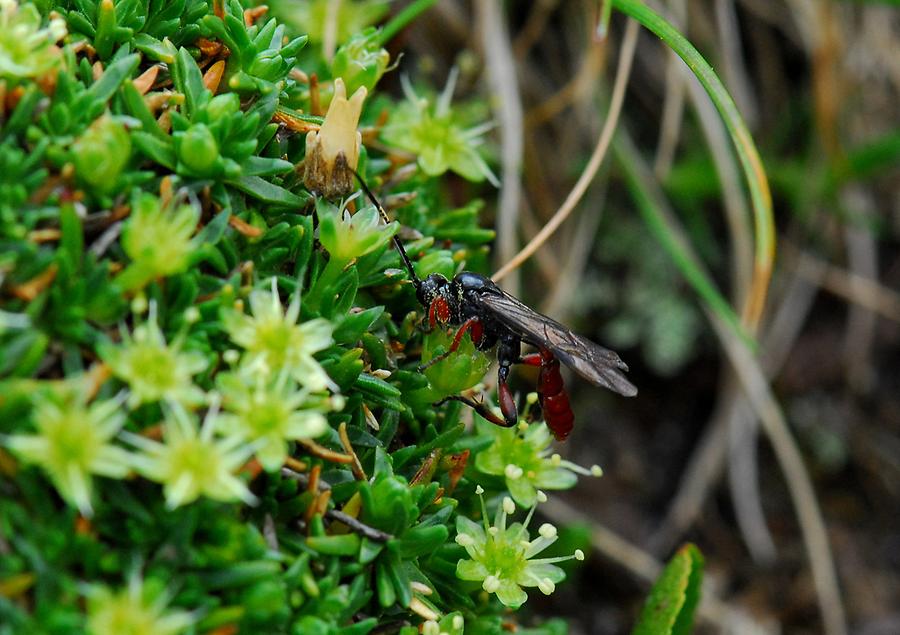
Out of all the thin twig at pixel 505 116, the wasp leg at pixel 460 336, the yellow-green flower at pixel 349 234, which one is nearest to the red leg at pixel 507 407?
the wasp leg at pixel 460 336

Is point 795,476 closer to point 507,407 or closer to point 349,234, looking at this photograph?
point 507,407

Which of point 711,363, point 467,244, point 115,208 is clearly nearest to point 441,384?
point 467,244

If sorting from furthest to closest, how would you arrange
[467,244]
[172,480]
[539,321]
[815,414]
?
[815,414] < [467,244] < [539,321] < [172,480]

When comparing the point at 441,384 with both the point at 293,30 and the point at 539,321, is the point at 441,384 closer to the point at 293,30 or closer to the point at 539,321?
the point at 539,321

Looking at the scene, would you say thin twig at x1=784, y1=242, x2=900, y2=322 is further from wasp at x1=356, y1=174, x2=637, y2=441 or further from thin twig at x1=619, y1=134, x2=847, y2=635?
wasp at x1=356, y1=174, x2=637, y2=441

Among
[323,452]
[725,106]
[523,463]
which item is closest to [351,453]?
[323,452]

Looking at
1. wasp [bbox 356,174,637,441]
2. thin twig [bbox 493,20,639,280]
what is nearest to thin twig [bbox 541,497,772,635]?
thin twig [bbox 493,20,639,280]

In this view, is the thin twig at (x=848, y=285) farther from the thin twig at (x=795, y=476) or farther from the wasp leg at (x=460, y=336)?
the wasp leg at (x=460, y=336)
